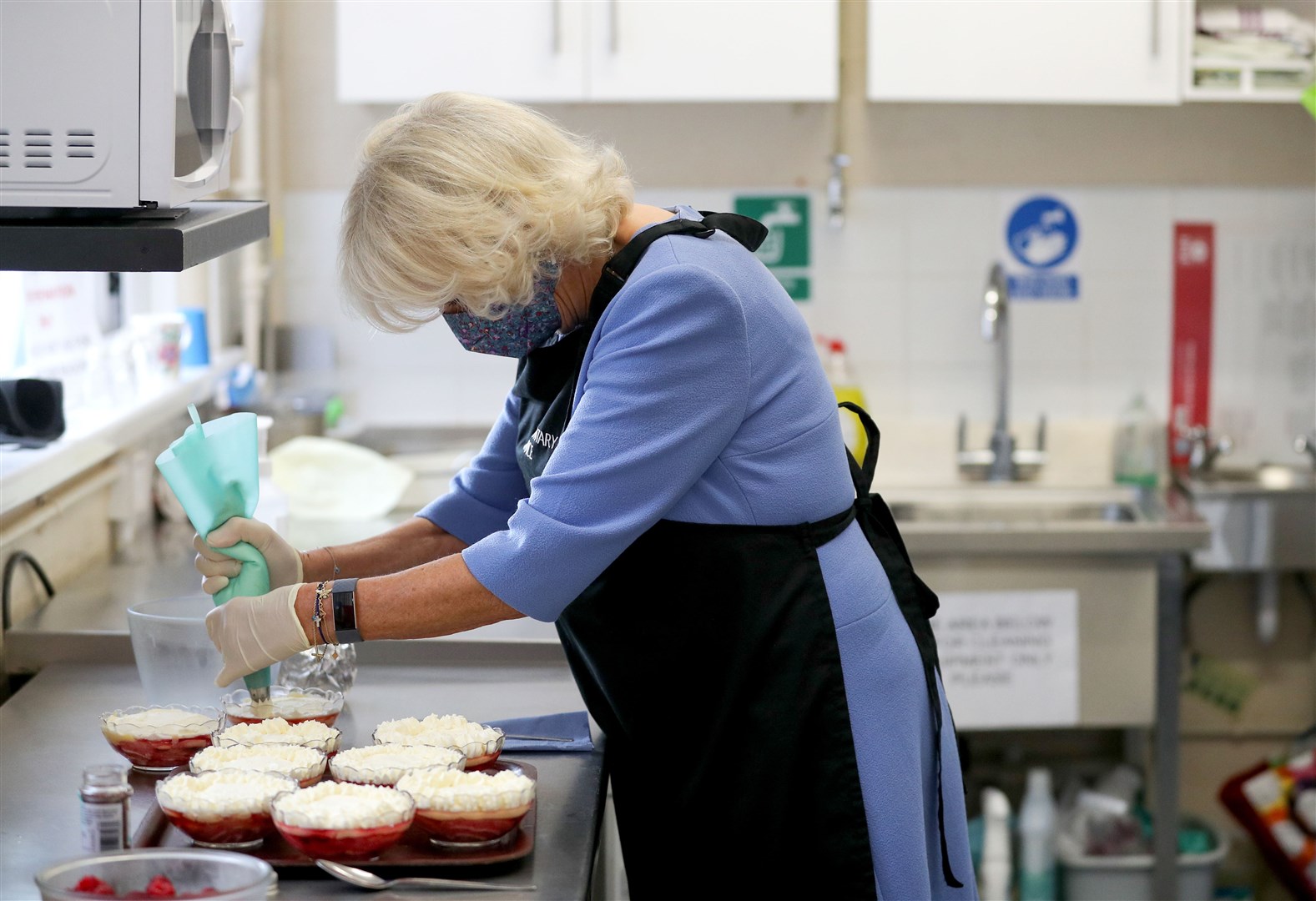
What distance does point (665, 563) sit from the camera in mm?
1366

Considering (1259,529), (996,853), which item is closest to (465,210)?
(996,853)

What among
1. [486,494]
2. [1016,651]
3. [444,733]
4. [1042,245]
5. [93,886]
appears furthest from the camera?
[1042,245]

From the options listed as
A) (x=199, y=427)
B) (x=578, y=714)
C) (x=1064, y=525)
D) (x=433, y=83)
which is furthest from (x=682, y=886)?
(x=433, y=83)

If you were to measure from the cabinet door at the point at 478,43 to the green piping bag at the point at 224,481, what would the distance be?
155 cm

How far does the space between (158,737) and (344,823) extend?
0.33m

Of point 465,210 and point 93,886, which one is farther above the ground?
point 465,210

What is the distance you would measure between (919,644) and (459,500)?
0.54 m

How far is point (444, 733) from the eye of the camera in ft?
4.39

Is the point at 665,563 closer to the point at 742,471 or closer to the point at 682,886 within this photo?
the point at 742,471

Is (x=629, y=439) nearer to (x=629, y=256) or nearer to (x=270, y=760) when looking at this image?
(x=629, y=256)

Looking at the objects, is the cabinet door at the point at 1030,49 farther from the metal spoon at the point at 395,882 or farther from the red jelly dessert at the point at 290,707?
the metal spoon at the point at 395,882

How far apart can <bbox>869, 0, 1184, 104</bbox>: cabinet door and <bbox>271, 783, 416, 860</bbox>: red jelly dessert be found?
206cm

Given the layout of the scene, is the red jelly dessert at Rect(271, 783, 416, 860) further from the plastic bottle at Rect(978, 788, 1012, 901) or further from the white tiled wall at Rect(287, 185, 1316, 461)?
the white tiled wall at Rect(287, 185, 1316, 461)

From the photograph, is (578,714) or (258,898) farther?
(578,714)
